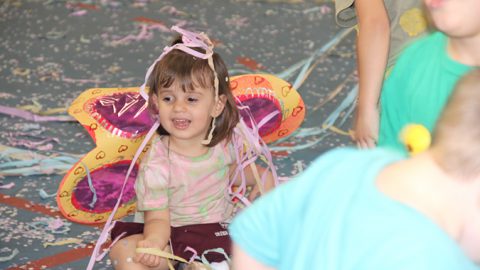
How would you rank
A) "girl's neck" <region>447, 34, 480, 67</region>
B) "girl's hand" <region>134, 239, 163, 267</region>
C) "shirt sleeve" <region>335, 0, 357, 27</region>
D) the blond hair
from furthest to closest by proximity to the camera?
"shirt sleeve" <region>335, 0, 357, 27</region> < "girl's hand" <region>134, 239, 163, 267</region> < "girl's neck" <region>447, 34, 480, 67</region> < the blond hair

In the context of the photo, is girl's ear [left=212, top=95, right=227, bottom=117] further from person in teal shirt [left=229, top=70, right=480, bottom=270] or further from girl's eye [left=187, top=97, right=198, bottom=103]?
person in teal shirt [left=229, top=70, right=480, bottom=270]

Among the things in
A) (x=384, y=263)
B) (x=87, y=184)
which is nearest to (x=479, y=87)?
(x=384, y=263)

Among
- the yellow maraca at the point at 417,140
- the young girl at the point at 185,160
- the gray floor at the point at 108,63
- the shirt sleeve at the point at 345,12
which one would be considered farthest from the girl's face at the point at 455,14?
the gray floor at the point at 108,63

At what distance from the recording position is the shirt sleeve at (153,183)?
6.41ft

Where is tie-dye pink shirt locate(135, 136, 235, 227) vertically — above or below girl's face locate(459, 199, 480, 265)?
below

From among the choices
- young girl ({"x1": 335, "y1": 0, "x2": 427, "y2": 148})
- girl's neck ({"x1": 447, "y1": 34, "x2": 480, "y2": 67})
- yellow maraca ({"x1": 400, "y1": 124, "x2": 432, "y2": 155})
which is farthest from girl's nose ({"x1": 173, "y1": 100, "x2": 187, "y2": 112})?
yellow maraca ({"x1": 400, "y1": 124, "x2": 432, "y2": 155})

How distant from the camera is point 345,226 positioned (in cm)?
99

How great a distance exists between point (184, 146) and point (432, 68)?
2.35ft

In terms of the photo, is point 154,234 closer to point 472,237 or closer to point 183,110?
point 183,110

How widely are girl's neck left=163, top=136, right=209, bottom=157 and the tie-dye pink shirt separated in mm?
11

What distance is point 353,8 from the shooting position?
2.01 m

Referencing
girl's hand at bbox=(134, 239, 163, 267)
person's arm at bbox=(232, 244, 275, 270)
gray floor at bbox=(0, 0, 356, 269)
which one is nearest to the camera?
person's arm at bbox=(232, 244, 275, 270)

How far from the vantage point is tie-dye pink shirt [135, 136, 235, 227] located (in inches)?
77.2

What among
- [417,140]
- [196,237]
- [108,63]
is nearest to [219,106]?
[196,237]
